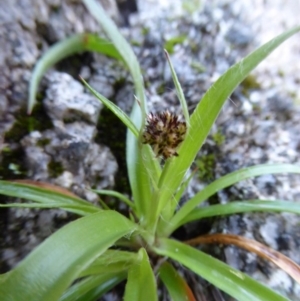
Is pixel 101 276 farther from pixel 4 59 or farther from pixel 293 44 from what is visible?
pixel 293 44

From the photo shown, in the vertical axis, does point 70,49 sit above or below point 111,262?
above

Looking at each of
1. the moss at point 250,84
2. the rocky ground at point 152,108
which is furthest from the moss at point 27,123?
the moss at point 250,84

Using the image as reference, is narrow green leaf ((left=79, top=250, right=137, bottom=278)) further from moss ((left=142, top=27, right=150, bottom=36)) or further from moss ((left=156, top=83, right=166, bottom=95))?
moss ((left=142, top=27, right=150, bottom=36))

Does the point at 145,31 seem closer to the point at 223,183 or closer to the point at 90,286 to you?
the point at 223,183

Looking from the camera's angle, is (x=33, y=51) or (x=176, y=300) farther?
(x=33, y=51)

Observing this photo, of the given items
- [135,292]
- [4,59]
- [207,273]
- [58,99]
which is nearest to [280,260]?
[207,273]

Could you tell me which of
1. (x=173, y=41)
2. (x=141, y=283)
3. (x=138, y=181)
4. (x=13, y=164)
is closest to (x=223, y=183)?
(x=138, y=181)

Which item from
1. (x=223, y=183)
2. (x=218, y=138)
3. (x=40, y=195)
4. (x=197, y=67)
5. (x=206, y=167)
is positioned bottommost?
(x=40, y=195)
